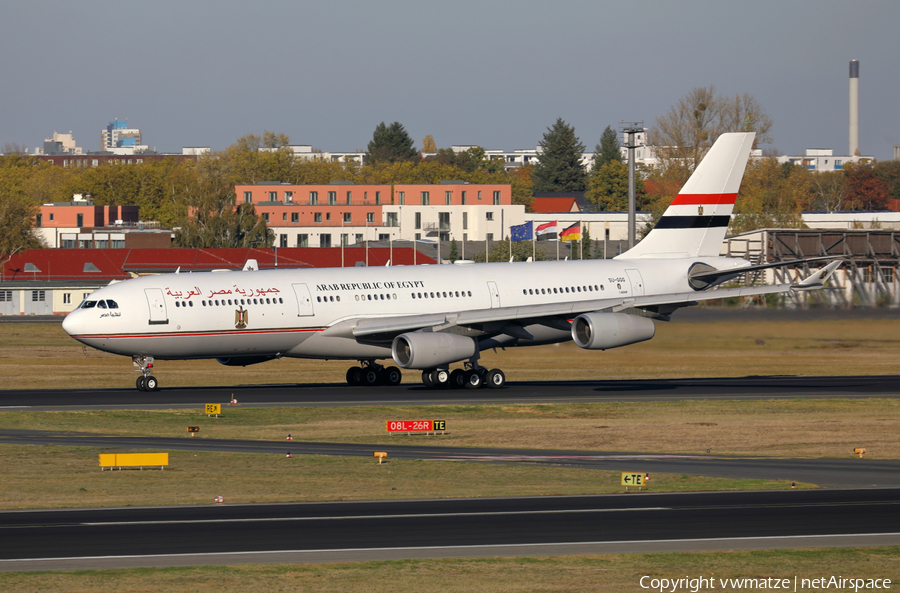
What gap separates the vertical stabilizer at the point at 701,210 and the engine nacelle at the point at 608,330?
9.01 m

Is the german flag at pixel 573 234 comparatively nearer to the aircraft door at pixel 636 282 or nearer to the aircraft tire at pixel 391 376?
the aircraft door at pixel 636 282

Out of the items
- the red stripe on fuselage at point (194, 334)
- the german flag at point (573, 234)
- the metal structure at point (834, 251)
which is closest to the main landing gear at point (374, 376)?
the red stripe on fuselage at point (194, 334)

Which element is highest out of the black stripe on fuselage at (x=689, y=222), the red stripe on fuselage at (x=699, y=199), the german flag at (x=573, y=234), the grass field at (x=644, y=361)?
the red stripe on fuselage at (x=699, y=199)

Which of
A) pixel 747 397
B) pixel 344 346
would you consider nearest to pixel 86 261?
pixel 344 346

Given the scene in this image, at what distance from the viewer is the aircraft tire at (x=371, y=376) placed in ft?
168

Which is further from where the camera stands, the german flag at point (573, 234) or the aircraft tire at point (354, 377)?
the german flag at point (573, 234)

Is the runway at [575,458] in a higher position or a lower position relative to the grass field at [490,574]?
lower

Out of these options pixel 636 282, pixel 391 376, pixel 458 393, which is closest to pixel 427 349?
pixel 458 393

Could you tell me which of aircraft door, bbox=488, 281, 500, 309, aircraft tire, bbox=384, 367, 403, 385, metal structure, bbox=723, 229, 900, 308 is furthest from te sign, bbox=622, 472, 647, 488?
metal structure, bbox=723, 229, 900, 308

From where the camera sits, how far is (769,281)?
92875 millimetres

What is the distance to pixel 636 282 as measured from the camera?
173ft

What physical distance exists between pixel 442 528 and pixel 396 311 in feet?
91.6

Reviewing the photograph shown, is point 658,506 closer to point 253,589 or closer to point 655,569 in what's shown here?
point 655,569

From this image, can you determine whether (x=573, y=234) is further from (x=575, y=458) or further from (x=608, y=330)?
(x=575, y=458)
